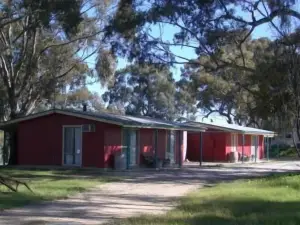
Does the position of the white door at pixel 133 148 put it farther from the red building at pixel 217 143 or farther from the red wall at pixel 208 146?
the red wall at pixel 208 146

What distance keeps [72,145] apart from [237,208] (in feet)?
57.5

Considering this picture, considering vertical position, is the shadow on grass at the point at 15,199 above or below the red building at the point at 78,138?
below

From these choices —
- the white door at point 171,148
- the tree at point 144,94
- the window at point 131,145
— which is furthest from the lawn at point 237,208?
the tree at point 144,94

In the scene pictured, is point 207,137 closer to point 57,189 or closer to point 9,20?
point 9,20

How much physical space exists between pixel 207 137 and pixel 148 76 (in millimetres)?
26711

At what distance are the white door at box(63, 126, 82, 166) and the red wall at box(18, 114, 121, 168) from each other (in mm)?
247

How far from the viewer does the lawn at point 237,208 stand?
1137 cm

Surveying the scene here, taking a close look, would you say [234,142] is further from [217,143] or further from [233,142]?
[217,143]

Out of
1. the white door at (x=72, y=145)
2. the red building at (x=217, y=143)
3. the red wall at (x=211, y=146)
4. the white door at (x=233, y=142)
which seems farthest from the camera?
the white door at (x=233, y=142)

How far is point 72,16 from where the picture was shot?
860 inches

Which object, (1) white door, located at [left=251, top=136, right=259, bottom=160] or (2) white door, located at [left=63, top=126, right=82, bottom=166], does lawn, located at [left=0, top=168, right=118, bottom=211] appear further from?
(1) white door, located at [left=251, top=136, right=259, bottom=160]

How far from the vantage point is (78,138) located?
29.6 m

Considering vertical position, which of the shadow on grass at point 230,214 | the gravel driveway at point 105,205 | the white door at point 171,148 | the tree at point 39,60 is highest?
the tree at point 39,60

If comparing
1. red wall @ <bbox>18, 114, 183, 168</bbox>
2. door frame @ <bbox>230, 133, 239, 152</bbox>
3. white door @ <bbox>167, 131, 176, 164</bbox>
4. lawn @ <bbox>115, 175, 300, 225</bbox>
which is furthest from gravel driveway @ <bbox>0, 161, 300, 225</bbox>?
door frame @ <bbox>230, 133, 239, 152</bbox>
